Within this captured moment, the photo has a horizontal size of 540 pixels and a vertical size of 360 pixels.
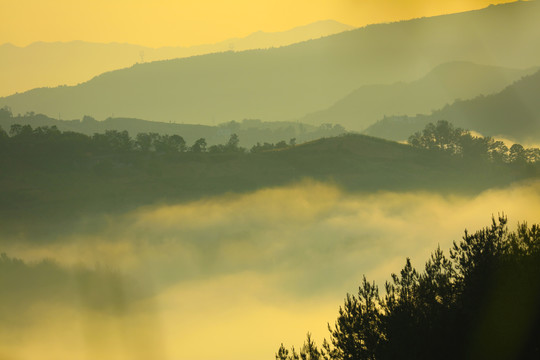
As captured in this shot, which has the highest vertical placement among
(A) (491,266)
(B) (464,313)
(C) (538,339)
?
(A) (491,266)

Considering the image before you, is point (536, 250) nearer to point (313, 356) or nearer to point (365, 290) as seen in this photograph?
point (365, 290)

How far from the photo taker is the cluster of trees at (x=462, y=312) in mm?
42906

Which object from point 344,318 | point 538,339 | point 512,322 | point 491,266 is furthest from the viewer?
point 344,318

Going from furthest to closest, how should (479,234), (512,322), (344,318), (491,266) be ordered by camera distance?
(344,318), (479,234), (491,266), (512,322)

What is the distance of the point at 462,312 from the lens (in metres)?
45.7

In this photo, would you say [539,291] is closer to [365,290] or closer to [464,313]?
[464,313]

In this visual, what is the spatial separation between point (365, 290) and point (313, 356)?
6.62 metres

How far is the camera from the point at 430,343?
147 ft

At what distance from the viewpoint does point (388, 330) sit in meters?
50.8

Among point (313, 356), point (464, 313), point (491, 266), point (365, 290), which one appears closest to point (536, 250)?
point (491, 266)

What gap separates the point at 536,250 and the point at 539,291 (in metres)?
5.80

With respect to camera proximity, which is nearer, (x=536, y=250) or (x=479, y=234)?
(x=536, y=250)

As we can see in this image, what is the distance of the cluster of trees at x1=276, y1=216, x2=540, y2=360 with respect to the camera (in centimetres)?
4291

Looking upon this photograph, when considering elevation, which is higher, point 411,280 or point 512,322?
point 411,280
